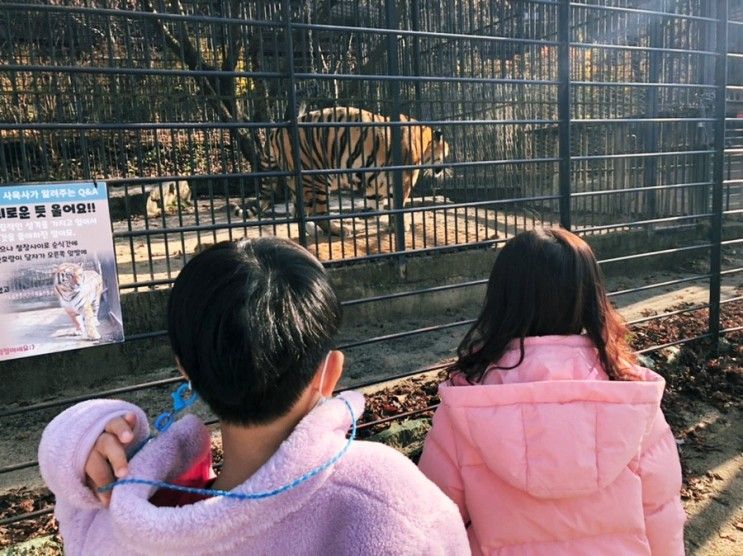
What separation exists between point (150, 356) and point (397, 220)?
2700 mm

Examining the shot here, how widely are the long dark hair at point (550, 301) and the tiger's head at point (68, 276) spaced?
69.1 inches

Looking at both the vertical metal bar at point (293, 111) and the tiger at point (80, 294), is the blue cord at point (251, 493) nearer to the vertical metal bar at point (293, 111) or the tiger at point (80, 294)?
the tiger at point (80, 294)

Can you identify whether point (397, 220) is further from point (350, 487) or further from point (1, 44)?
point (350, 487)

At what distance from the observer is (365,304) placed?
6.12m

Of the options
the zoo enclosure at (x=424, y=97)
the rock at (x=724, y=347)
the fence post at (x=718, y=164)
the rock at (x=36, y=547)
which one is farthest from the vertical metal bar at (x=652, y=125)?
the rock at (x=36, y=547)

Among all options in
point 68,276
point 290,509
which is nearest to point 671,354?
point 68,276

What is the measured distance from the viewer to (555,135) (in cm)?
921

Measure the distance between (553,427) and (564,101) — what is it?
2839 millimetres

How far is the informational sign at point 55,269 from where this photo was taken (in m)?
2.68

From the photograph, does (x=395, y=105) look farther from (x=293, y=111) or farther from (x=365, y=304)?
(x=293, y=111)

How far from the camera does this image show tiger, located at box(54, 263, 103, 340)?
109 inches

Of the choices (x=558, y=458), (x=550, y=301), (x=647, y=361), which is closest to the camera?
(x=558, y=458)

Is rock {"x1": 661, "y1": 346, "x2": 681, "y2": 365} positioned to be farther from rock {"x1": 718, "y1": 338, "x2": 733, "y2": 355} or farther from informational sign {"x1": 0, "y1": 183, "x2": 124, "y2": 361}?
informational sign {"x1": 0, "y1": 183, "x2": 124, "y2": 361}

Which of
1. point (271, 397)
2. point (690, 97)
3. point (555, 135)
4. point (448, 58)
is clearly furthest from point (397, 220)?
point (271, 397)
